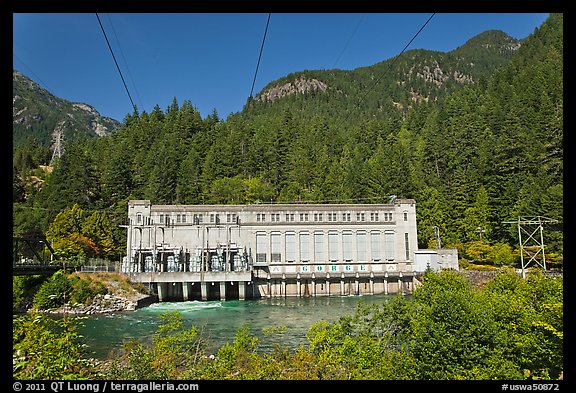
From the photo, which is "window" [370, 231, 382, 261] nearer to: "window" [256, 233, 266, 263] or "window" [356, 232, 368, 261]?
"window" [356, 232, 368, 261]

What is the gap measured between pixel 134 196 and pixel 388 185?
35.4 m

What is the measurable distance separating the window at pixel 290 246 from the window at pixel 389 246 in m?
11.1

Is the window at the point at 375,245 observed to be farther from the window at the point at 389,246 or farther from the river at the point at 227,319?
the river at the point at 227,319

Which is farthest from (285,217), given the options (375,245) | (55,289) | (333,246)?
(55,289)

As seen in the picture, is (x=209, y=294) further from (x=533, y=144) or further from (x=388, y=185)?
(x=533, y=144)

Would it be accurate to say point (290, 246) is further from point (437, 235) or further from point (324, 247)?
point (437, 235)

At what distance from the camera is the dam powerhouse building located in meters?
45.8

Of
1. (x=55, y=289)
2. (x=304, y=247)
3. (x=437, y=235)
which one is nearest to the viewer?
(x=55, y=289)

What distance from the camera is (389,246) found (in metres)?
48.2

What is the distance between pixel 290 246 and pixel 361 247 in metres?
8.62

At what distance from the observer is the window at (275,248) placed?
156 feet

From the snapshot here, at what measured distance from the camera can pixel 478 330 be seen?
10508 millimetres

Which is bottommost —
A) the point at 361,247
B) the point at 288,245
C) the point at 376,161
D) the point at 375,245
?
the point at 361,247

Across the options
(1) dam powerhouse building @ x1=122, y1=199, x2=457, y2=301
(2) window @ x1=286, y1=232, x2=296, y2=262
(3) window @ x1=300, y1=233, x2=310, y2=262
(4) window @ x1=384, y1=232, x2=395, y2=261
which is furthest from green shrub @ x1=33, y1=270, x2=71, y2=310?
(4) window @ x1=384, y1=232, x2=395, y2=261
